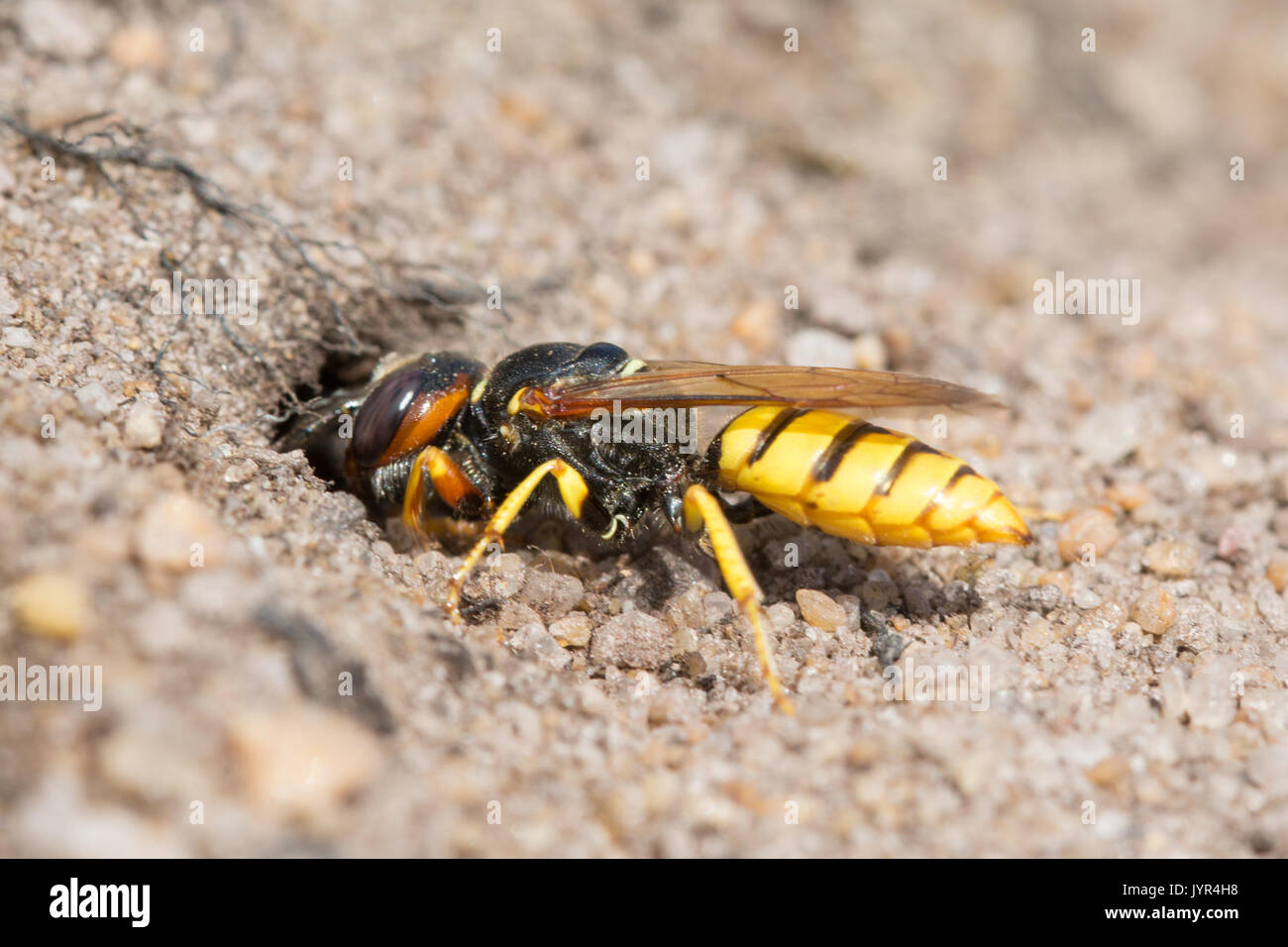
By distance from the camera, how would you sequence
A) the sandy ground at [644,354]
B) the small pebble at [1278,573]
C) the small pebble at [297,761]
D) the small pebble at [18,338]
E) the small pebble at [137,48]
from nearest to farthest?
the small pebble at [297,761] < the sandy ground at [644,354] < the small pebble at [18,338] < the small pebble at [1278,573] < the small pebble at [137,48]

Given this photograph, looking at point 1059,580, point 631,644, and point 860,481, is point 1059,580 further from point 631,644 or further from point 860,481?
point 631,644

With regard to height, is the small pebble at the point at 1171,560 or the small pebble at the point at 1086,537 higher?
the small pebble at the point at 1086,537

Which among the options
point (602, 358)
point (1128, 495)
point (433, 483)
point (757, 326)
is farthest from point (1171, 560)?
point (433, 483)

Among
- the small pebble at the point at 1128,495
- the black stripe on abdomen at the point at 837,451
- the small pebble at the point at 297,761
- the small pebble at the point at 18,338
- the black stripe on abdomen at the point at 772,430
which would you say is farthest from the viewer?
the small pebble at the point at 1128,495

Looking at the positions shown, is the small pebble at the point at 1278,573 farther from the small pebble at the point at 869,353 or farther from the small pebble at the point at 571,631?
the small pebble at the point at 571,631

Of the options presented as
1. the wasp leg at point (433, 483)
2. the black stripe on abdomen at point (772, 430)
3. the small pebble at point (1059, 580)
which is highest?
the black stripe on abdomen at point (772, 430)

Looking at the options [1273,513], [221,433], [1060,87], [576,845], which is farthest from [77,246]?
[1060,87]

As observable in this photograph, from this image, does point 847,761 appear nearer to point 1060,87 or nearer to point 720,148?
point 720,148

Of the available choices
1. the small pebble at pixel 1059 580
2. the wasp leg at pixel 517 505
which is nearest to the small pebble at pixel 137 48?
the wasp leg at pixel 517 505
